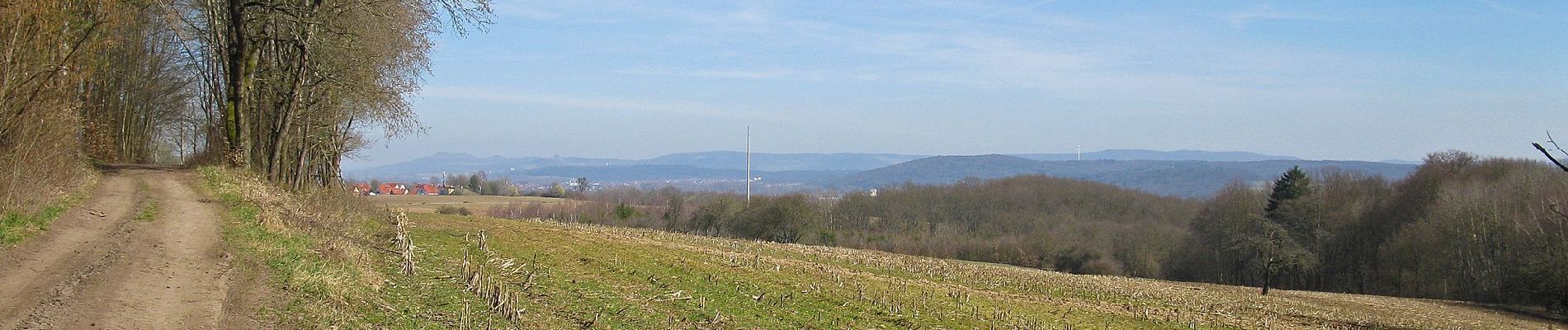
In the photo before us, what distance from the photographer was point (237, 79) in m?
22.2

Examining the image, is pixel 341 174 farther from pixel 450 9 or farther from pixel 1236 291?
pixel 1236 291

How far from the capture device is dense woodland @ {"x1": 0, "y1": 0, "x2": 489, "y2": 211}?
530 inches

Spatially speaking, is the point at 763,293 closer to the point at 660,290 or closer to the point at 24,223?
the point at 660,290

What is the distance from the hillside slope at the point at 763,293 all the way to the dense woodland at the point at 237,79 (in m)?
3.18

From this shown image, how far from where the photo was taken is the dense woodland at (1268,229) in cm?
5466

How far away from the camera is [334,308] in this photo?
9797mm

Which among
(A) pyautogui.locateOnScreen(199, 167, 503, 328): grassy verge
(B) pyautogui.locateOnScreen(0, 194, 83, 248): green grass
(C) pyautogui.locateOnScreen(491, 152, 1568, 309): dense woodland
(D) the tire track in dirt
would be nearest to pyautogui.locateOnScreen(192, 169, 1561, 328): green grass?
(A) pyautogui.locateOnScreen(199, 167, 503, 328): grassy verge

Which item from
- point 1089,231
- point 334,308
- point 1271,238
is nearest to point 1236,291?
point 1271,238

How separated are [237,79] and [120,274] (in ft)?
44.8

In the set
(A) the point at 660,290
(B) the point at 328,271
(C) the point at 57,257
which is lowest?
(A) the point at 660,290

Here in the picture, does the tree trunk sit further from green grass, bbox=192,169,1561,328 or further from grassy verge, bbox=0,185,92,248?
grassy verge, bbox=0,185,92,248

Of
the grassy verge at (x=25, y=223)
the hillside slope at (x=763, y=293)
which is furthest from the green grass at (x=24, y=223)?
the hillside slope at (x=763, y=293)

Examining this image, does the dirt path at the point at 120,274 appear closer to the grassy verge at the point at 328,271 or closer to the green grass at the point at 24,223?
the green grass at the point at 24,223

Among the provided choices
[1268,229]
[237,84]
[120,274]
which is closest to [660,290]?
[120,274]
